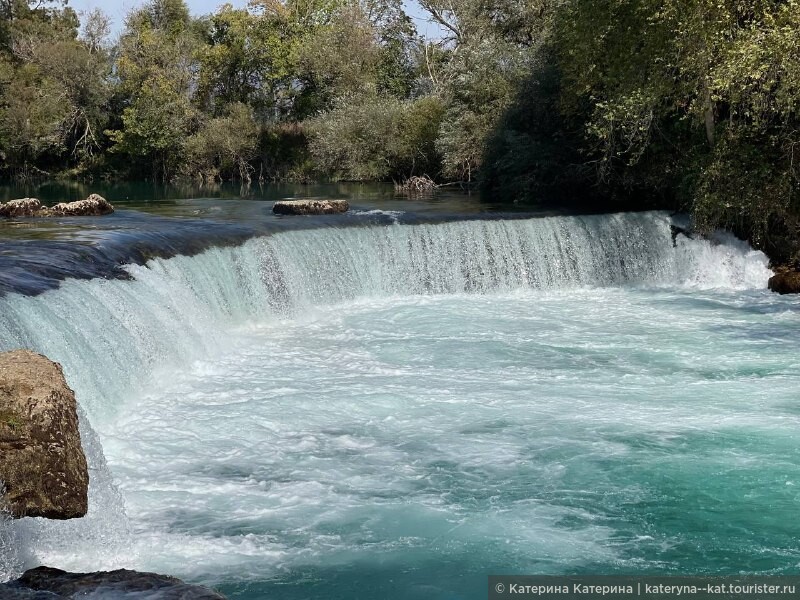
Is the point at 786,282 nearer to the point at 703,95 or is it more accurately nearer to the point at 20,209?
the point at 703,95

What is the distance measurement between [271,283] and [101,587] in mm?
9380

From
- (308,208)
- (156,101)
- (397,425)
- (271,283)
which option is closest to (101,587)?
(397,425)

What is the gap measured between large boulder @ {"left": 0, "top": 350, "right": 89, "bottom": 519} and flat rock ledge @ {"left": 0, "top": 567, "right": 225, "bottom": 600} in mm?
343

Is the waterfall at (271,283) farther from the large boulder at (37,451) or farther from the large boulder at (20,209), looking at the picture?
the large boulder at (20,209)

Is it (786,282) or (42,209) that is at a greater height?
(42,209)

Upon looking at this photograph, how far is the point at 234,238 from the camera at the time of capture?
14.6 m

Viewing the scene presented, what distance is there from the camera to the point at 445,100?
29719mm

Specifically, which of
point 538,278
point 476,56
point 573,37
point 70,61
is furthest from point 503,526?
point 70,61

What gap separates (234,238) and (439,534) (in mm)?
8845

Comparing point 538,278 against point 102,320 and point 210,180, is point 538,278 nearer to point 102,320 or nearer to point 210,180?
point 102,320

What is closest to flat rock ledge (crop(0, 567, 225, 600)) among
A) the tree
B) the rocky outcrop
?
the rocky outcrop

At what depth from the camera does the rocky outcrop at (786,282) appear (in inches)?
637

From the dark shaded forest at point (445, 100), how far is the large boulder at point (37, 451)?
12044mm

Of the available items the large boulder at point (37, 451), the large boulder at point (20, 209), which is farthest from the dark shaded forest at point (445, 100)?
the large boulder at point (37, 451)
